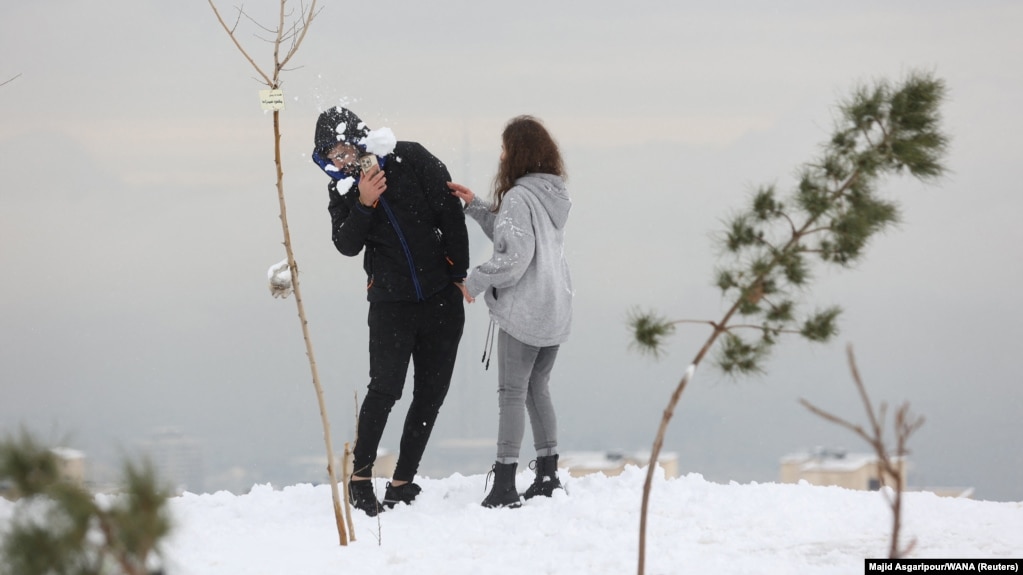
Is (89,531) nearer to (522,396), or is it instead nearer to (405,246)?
(405,246)

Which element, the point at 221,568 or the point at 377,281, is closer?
the point at 221,568

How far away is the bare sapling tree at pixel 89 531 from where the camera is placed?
2043 mm

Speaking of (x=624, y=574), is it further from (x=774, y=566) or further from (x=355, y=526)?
(x=355, y=526)

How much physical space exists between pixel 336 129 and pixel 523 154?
81 centimetres

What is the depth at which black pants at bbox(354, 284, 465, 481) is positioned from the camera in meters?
4.29

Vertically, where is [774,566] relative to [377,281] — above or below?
below

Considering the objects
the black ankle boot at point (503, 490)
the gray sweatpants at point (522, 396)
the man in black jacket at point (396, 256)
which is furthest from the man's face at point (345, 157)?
the black ankle boot at point (503, 490)

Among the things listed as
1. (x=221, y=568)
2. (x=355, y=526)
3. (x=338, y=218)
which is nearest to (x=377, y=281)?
(x=338, y=218)

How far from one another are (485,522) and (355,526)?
54 cm

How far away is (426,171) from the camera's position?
4.34 m

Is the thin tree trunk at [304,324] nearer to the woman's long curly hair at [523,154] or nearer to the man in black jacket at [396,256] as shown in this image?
the man in black jacket at [396,256]

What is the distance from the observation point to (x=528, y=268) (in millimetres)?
4332

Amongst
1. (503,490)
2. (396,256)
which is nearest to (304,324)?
(396,256)

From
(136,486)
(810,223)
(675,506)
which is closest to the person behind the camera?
(136,486)
